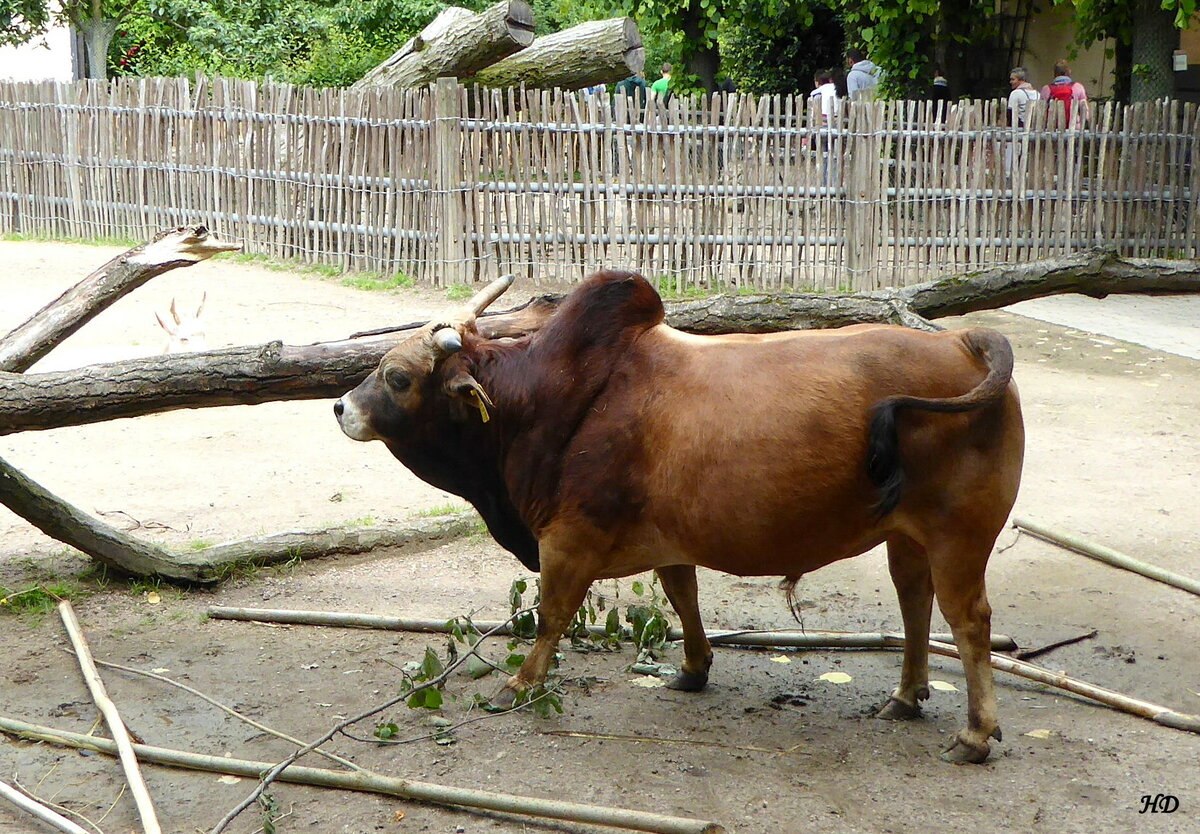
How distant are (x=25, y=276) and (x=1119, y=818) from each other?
42.9 feet

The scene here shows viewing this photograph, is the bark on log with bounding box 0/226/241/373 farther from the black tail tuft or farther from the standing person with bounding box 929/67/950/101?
the standing person with bounding box 929/67/950/101

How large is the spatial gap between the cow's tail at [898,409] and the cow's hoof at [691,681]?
3.65 feet

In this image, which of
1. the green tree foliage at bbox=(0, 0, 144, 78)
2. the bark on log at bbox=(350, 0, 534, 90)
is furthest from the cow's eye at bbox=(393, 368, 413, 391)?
the green tree foliage at bbox=(0, 0, 144, 78)

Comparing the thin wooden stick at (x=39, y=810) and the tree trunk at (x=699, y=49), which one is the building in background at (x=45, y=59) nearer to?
the tree trunk at (x=699, y=49)

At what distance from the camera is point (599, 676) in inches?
182

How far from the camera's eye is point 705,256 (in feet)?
42.8

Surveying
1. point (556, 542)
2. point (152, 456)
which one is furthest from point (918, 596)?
point (152, 456)

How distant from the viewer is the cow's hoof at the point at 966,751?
3809mm

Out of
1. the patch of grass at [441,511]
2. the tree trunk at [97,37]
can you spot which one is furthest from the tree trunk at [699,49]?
the patch of grass at [441,511]

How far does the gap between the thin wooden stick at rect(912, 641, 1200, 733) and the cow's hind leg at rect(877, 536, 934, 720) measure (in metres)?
0.15

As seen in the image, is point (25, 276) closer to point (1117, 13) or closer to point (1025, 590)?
point (1025, 590)

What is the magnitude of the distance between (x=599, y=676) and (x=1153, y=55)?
13.2 metres

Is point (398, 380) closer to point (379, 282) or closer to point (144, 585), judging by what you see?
point (144, 585)

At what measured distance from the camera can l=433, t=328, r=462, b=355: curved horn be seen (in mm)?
3992
